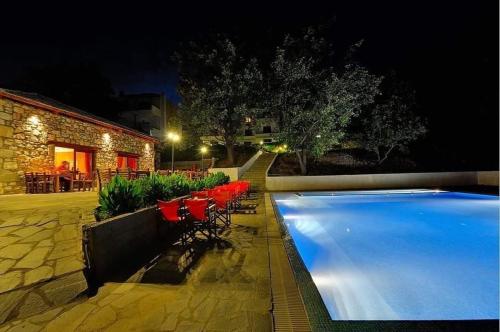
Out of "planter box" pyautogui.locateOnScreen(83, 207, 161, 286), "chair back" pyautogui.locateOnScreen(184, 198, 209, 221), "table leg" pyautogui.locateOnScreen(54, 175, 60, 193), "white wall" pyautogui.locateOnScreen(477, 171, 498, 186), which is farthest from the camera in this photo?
"white wall" pyautogui.locateOnScreen(477, 171, 498, 186)

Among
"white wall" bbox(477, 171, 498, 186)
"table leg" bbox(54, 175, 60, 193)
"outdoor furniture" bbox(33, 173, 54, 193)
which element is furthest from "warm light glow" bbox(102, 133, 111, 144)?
"white wall" bbox(477, 171, 498, 186)

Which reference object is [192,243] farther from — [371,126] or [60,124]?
[371,126]

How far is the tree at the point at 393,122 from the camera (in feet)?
62.1

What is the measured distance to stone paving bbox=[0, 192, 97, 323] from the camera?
3131mm

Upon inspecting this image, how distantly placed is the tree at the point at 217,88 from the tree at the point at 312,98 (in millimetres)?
1706

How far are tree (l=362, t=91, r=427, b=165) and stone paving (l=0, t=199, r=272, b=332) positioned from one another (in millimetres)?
17715

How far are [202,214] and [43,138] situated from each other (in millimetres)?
9317

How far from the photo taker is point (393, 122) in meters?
19.2

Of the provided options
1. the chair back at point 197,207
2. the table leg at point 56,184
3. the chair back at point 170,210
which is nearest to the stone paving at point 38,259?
the chair back at point 170,210

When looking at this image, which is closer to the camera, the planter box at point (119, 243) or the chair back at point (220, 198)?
the planter box at point (119, 243)

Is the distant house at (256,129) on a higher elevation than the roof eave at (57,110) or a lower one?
higher

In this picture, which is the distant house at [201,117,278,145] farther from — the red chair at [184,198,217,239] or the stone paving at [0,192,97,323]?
the stone paving at [0,192,97,323]

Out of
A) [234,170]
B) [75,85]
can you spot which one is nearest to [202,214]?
[234,170]

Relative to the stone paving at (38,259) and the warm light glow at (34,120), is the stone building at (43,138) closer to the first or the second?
the warm light glow at (34,120)
